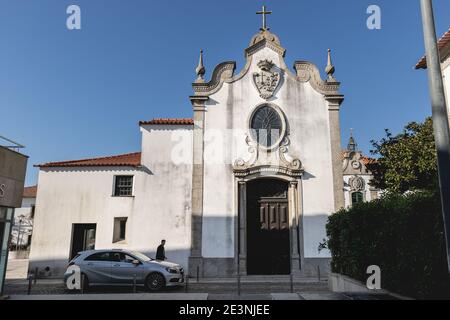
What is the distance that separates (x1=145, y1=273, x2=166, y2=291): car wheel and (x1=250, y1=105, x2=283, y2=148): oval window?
850 cm

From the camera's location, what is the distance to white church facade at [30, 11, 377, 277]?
16891 millimetres

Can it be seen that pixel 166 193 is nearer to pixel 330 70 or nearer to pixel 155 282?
pixel 155 282

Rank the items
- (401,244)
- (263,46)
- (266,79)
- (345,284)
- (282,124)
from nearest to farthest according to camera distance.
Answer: (401,244) < (345,284) < (282,124) < (266,79) < (263,46)

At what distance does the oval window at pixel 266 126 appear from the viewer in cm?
1802

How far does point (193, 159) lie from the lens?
17.8 meters

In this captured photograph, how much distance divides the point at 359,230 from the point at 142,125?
474 inches

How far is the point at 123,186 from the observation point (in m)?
17.8

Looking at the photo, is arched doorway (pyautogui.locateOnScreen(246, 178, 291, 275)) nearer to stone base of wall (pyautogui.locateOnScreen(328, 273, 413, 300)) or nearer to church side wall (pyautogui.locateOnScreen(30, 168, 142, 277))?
stone base of wall (pyautogui.locateOnScreen(328, 273, 413, 300))

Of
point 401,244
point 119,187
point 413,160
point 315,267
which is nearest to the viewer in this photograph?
point 401,244

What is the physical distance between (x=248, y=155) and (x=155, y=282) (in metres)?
7.89

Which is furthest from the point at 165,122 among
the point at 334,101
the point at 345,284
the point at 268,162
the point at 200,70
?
the point at 345,284

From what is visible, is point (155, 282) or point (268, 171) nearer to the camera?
point (155, 282)

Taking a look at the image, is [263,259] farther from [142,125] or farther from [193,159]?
[142,125]
